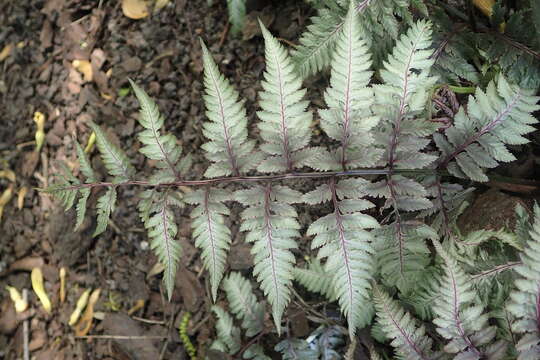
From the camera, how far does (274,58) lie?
4.83ft

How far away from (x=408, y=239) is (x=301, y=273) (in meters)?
0.65

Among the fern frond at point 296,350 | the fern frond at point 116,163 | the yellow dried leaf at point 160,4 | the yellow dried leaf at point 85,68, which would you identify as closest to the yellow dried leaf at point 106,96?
the yellow dried leaf at point 85,68

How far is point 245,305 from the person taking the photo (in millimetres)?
2174

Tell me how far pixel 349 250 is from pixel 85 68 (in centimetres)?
208

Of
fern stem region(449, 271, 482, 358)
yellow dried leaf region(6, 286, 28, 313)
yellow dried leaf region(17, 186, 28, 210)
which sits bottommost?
yellow dried leaf region(6, 286, 28, 313)

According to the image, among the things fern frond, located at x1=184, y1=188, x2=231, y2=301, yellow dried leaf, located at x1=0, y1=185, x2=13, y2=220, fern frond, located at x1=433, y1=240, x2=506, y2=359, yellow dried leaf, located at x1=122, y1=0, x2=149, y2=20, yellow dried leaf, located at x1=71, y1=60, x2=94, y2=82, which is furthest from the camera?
yellow dried leaf, located at x1=0, y1=185, x2=13, y2=220

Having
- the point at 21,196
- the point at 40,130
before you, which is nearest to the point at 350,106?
the point at 40,130

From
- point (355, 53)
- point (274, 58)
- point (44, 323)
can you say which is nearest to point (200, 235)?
point (274, 58)

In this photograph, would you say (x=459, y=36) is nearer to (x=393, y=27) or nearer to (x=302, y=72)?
(x=393, y=27)

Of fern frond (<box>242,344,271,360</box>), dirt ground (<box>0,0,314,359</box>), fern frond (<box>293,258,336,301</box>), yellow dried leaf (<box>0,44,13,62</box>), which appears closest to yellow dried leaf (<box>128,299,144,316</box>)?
dirt ground (<box>0,0,314,359</box>)

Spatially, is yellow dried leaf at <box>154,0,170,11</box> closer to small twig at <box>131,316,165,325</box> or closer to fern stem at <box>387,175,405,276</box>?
small twig at <box>131,316,165,325</box>

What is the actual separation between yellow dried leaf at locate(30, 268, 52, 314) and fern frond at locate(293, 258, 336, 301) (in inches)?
59.2

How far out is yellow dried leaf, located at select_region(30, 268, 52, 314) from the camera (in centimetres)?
284

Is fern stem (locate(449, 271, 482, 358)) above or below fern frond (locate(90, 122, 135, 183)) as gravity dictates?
above
